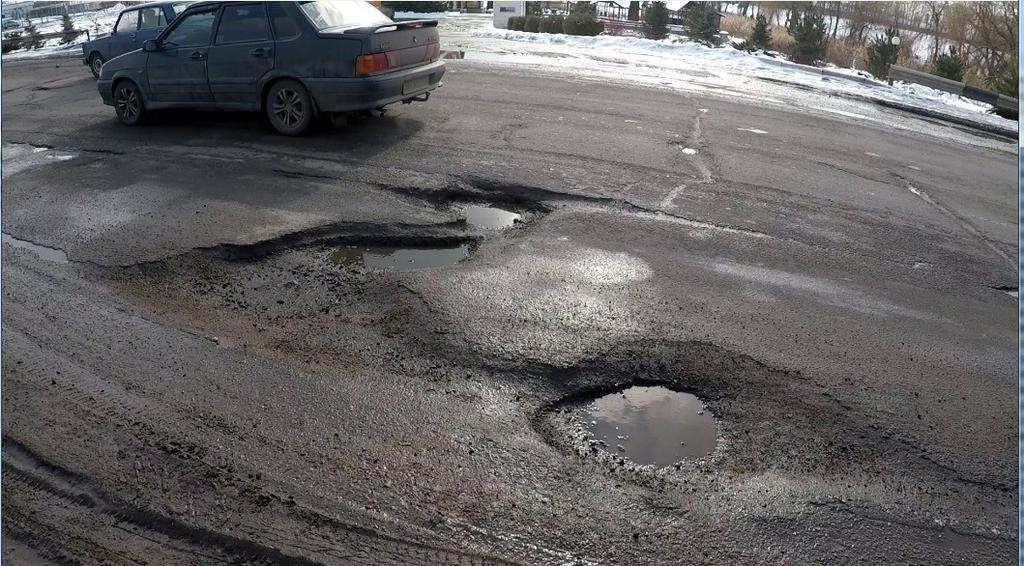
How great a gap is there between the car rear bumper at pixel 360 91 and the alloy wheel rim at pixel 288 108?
0.32 m

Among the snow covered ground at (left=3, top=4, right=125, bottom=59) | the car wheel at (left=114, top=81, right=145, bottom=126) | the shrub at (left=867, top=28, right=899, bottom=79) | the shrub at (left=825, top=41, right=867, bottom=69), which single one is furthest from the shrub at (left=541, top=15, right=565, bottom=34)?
the car wheel at (left=114, top=81, right=145, bottom=126)

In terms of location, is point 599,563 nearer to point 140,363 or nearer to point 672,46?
point 140,363

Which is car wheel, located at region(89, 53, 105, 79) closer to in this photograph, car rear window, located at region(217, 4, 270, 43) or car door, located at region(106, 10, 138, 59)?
car door, located at region(106, 10, 138, 59)

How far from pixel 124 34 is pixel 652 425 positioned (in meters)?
15.7

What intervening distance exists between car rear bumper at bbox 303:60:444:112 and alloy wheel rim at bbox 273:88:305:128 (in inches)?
12.4

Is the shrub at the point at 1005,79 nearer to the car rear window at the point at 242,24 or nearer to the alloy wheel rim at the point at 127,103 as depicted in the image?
the car rear window at the point at 242,24

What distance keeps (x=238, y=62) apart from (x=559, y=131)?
164 inches

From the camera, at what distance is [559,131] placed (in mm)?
9336

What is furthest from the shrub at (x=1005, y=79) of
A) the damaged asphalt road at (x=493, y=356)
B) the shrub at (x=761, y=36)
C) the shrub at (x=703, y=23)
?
the damaged asphalt road at (x=493, y=356)

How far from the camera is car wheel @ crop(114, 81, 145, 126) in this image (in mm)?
9758

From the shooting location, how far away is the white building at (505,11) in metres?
28.1

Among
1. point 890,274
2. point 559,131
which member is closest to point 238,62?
point 559,131

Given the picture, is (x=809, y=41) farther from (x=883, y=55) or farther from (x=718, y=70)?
(x=718, y=70)

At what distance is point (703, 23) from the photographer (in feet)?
79.8
